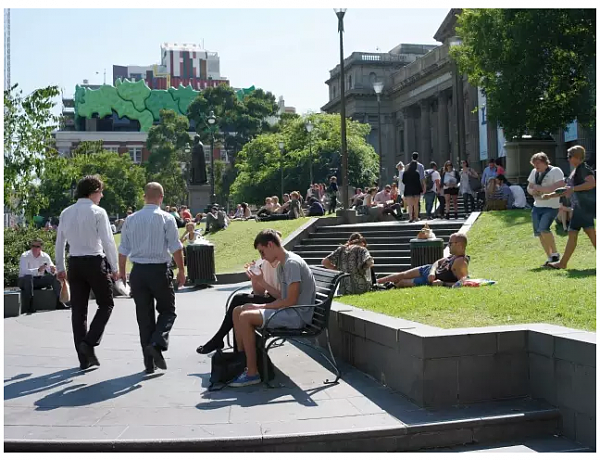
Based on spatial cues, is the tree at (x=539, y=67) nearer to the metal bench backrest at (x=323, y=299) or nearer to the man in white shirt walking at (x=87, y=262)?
the metal bench backrest at (x=323, y=299)

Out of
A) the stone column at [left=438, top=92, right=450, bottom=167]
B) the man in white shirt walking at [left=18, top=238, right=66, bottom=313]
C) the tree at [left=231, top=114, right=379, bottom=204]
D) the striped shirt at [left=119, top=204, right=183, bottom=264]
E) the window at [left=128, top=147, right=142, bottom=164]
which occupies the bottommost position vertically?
the man in white shirt walking at [left=18, top=238, right=66, bottom=313]

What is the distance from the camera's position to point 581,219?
10.7 m

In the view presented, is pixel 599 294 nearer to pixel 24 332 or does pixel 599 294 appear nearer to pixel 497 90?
pixel 24 332

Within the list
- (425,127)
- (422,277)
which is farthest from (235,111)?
(422,277)

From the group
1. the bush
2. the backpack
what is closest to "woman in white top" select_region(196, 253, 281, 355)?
the bush

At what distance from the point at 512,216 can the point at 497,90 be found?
11.5 m

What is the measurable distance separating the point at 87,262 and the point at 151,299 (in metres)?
0.74

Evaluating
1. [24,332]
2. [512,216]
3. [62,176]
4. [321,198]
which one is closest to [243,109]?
[321,198]

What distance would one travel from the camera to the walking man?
791 cm

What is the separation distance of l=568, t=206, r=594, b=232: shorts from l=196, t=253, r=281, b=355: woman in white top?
4410 millimetres

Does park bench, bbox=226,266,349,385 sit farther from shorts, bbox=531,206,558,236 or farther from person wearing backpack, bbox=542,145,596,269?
shorts, bbox=531,206,558,236

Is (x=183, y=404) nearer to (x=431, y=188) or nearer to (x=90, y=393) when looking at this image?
(x=90, y=393)

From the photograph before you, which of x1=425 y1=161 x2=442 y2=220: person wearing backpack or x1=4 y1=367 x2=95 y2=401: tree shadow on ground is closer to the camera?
x1=4 y1=367 x2=95 y2=401: tree shadow on ground

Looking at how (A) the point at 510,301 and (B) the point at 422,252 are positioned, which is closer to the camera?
(A) the point at 510,301
